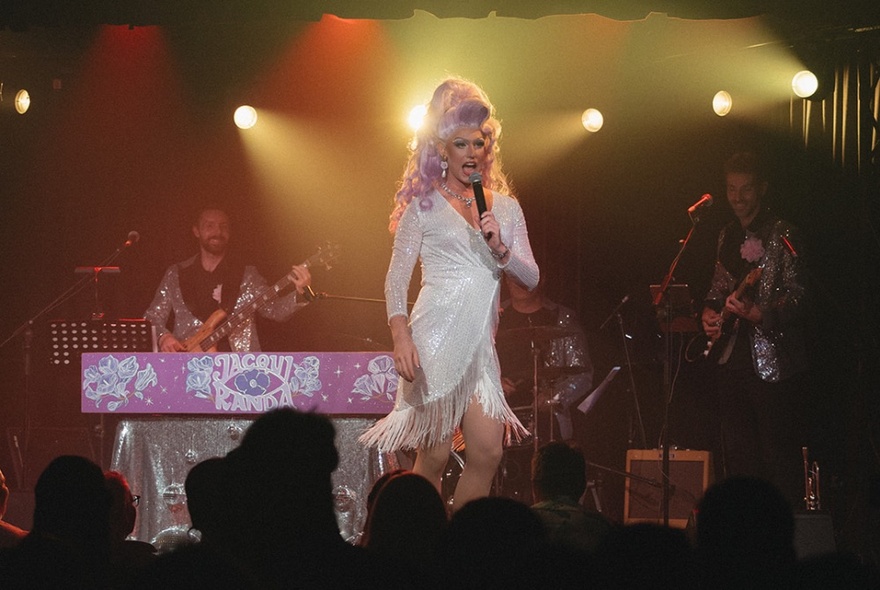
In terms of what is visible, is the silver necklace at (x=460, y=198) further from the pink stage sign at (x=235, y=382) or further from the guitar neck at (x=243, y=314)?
the guitar neck at (x=243, y=314)

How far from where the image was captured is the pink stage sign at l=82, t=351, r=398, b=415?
7.04 metres

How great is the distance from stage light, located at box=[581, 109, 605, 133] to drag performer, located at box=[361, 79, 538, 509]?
14.9 ft

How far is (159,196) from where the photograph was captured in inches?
445

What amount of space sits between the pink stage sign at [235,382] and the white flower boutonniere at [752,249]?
3.09m

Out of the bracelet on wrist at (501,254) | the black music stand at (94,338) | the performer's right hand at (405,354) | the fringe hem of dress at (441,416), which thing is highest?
the bracelet on wrist at (501,254)

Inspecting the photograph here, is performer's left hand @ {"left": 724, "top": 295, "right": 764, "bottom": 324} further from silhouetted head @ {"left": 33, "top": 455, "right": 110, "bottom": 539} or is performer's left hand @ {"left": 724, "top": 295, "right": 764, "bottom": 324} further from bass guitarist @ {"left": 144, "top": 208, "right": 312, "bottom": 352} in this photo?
silhouetted head @ {"left": 33, "top": 455, "right": 110, "bottom": 539}

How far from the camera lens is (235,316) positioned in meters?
9.93

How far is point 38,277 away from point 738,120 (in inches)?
252

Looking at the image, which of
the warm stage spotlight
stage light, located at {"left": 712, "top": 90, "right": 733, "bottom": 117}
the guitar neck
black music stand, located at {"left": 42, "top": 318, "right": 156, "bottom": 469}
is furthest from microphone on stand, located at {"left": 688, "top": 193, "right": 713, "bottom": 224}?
the warm stage spotlight

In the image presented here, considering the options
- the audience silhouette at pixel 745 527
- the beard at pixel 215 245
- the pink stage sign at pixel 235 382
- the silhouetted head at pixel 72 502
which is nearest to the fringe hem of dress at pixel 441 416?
the pink stage sign at pixel 235 382

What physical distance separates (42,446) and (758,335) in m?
6.03

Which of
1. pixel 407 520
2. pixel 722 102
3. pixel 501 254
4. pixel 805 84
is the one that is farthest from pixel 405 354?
pixel 722 102

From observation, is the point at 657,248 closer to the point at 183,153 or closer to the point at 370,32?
the point at 370,32

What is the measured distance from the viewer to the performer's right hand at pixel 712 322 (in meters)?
8.74
